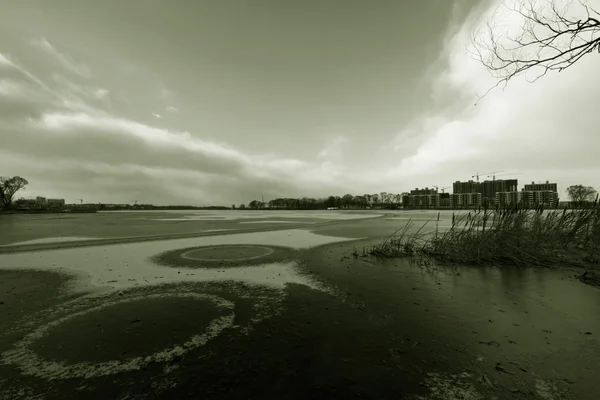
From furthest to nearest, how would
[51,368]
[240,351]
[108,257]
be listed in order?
[108,257] < [240,351] < [51,368]

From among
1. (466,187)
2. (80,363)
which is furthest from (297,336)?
(466,187)

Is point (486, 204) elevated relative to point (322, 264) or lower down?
elevated

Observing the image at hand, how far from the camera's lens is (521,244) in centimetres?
1229

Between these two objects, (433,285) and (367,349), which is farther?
(433,285)

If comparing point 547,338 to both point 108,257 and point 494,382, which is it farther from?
point 108,257

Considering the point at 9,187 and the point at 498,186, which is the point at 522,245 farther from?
the point at 9,187

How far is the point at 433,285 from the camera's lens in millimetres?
8219

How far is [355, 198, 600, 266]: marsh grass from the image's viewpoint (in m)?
11.5

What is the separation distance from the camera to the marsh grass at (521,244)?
1152cm

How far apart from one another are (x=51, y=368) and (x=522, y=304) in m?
9.66

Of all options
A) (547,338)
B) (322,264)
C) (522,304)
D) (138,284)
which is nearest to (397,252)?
(322,264)

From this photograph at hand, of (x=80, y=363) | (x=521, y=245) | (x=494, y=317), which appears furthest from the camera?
(x=521, y=245)

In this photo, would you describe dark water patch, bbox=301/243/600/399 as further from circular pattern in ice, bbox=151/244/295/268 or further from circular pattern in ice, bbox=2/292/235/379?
circular pattern in ice, bbox=2/292/235/379

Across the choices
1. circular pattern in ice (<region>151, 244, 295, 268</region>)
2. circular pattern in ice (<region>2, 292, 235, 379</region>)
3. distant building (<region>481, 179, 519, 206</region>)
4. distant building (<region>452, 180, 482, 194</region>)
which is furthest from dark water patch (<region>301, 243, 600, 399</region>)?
distant building (<region>452, 180, 482, 194</region>)
